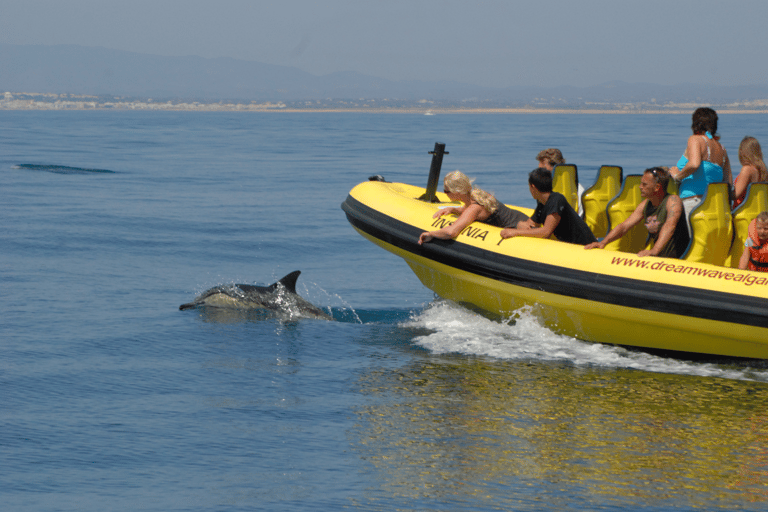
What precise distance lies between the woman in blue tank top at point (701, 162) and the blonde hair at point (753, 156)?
0.55ft

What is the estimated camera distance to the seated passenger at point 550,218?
7280mm

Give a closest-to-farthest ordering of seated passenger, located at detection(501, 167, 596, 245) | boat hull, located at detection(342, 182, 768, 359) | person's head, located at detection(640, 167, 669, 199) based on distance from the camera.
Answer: boat hull, located at detection(342, 182, 768, 359), person's head, located at detection(640, 167, 669, 199), seated passenger, located at detection(501, 167, 596, 245)

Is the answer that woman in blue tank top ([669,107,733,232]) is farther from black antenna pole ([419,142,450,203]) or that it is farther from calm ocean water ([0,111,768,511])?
black antenna pole ([419,142,450,203])

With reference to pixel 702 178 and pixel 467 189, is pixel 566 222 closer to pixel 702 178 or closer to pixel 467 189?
pixel 467 189

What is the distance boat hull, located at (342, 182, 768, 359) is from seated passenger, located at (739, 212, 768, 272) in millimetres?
166

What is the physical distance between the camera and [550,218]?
7426mm

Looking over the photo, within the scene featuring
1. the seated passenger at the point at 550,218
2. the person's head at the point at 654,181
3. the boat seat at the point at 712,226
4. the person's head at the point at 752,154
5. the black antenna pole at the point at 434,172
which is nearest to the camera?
the person's head at the point at 654,181

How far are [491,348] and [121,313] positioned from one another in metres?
4.09

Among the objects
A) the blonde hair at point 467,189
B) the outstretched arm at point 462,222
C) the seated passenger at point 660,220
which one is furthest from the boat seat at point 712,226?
the outstretched arm at point 462,222

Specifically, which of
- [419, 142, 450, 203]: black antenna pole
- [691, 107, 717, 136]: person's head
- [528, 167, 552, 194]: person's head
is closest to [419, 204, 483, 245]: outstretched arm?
[528, 167, 552, 194]: person's head

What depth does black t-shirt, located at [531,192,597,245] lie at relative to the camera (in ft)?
24.3

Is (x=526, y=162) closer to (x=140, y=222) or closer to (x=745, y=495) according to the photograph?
(x=140, y=222)

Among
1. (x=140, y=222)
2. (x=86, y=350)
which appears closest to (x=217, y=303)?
(x=86, y=350)

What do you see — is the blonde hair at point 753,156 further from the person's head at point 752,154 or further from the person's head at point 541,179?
the person's head at point 541,179
